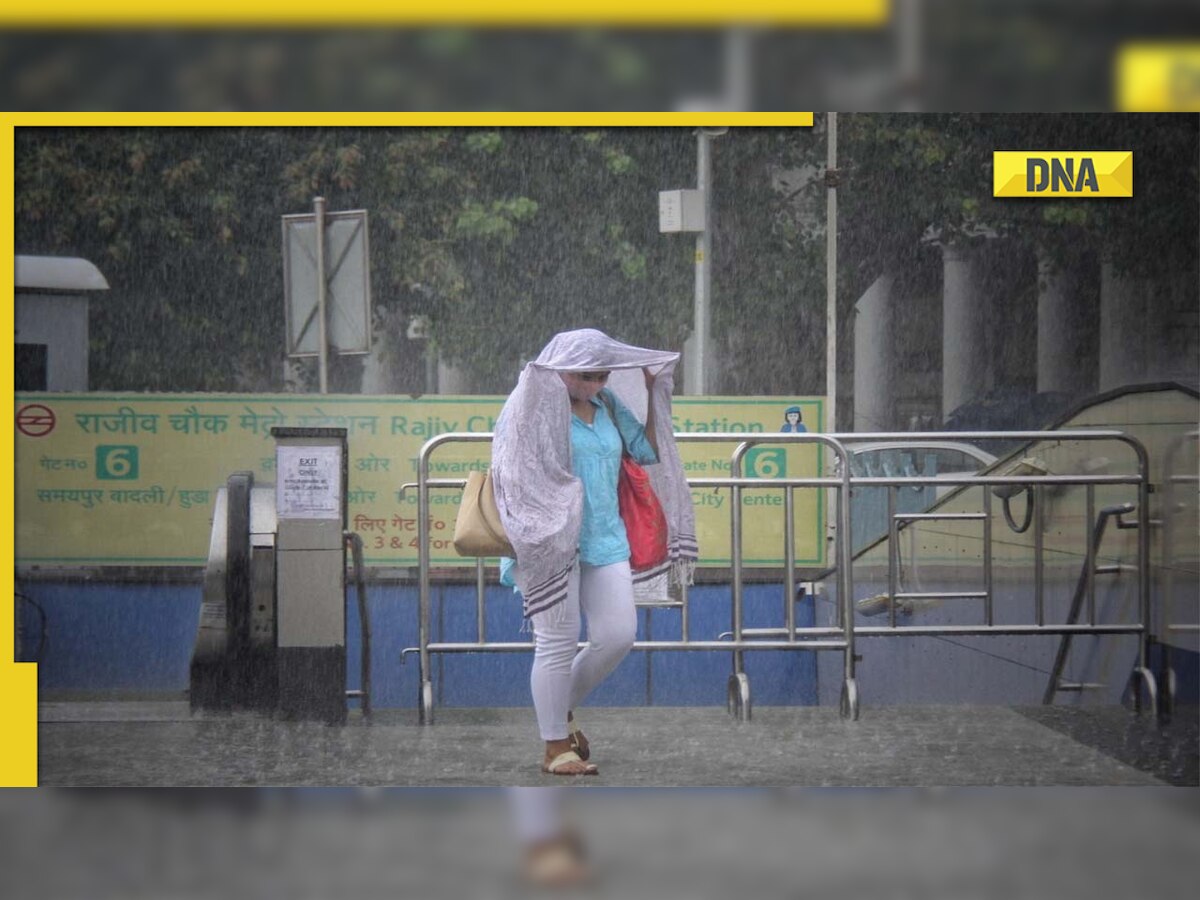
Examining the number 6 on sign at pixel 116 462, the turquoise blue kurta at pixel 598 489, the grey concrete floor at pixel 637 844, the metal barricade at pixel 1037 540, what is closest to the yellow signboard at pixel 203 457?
the number 6 on sign at pixel 116 462

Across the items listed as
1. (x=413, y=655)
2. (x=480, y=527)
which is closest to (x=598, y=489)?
(x=480, y=527)

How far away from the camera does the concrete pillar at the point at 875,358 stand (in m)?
7.20

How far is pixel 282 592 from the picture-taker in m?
7.45

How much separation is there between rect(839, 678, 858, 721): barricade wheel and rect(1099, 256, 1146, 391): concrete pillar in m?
1.52

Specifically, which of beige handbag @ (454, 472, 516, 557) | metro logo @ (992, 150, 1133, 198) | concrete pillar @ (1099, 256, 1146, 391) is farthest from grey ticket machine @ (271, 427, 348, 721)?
concrete pillar @ (1099, 256, 1146, 391)

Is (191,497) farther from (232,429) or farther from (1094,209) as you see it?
(1094,209)

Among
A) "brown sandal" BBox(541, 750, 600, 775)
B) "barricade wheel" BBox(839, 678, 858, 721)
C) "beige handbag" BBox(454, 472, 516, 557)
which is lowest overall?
"brown sandal" BBox(541, 750, 600, 775)

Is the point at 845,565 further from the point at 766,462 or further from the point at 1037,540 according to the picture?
the point at 1037,540

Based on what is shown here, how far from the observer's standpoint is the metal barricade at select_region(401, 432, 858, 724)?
7.33m

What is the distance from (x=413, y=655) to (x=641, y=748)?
3.25ft

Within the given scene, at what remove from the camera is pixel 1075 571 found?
746cm

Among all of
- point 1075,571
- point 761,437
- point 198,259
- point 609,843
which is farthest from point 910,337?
point 198,259

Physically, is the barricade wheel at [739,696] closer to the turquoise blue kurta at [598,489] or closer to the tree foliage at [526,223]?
the turquoise blue kurta at [598,489]

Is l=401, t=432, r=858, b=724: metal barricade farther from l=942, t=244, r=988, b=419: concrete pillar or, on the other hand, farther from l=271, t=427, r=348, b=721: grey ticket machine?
l=942, t=244, r=988, b=419: concrete pillar
